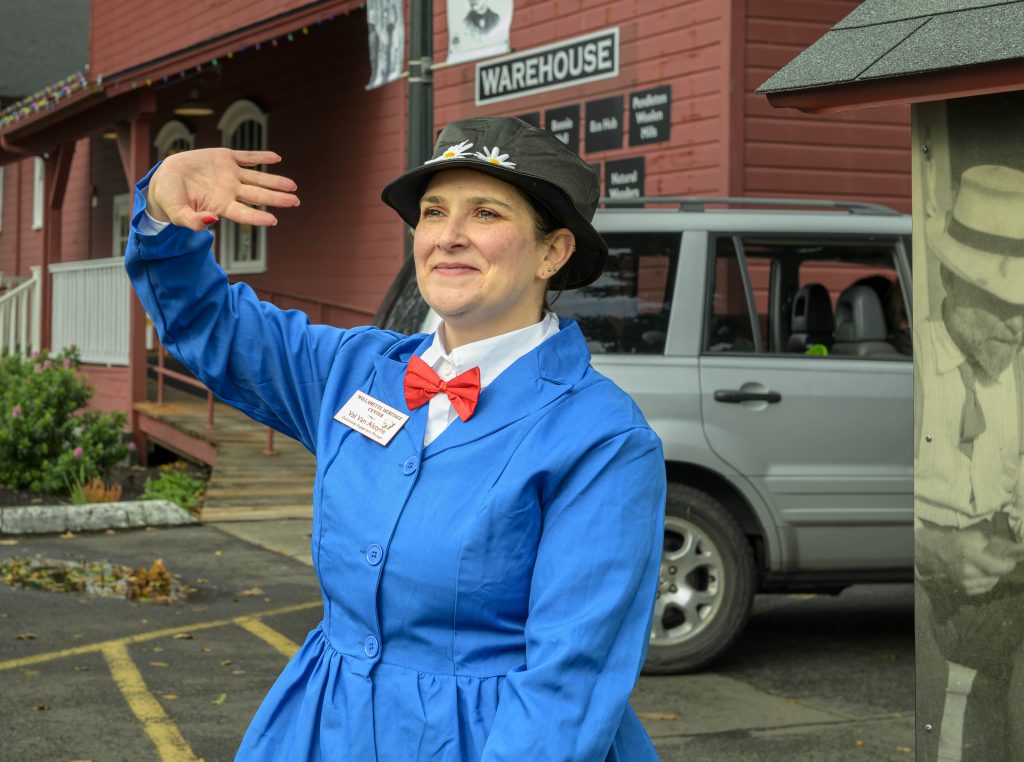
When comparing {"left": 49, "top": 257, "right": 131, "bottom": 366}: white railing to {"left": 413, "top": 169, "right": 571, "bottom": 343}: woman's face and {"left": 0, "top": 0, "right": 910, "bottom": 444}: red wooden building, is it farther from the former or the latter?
{"left": 413, "top": 169, "right": 571, "bottom": 343}: woman's face

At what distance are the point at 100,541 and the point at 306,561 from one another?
1.56 metres

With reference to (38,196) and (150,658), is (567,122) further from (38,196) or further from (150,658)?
(38,196)

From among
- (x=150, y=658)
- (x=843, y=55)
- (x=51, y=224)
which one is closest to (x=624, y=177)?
(x=150, y=658)

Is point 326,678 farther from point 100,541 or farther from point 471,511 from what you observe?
point 100,541

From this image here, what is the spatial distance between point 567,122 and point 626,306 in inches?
216

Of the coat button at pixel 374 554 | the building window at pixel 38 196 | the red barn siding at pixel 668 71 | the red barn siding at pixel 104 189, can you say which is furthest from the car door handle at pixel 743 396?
the building window at pixel 38 196

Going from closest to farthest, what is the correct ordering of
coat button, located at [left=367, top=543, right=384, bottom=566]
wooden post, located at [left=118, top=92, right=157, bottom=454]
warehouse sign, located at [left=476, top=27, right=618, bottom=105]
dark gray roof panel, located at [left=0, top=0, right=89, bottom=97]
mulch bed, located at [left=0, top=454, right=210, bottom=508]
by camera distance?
1. coat button, located at [left=367, top=543, right=384, bottom=566]
2. warehouse sign, located at [left=476, top=27, right=618, bottom=105]
3. mulch bed, located at [left=0, top=454, right=210, bottom=508]
4. wooden post, located at [left=118, top=92, right=157, bottom=454]
5. dark gray roof panel, located at [left=0, top=0, right=89, bottom=97]

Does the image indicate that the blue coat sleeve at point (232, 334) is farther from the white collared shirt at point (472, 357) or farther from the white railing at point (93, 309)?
the white railing at point (93, 309)

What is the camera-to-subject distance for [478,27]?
809 cm

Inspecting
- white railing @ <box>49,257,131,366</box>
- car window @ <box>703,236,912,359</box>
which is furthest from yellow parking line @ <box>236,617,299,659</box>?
white railing @ <box>49,257,131,366</box>

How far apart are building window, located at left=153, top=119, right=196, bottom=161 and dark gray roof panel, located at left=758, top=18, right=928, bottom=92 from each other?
1609cm

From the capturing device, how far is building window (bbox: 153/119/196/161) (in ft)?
65.8

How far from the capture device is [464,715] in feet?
7.45

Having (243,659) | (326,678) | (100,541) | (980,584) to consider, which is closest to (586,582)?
(326,678)
